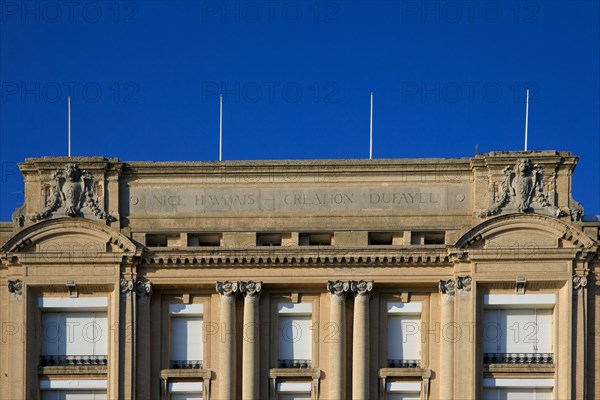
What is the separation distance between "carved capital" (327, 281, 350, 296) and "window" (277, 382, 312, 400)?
4.50 meters

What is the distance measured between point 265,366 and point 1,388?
41.2ft

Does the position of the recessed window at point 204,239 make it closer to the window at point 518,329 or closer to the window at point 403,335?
the window at point 403,335

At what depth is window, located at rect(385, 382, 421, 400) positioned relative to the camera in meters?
61.4

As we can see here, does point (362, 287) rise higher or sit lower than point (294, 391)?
higher

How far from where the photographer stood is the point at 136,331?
203 ft

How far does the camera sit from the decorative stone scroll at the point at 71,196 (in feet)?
205

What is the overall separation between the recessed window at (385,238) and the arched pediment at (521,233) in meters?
3.17

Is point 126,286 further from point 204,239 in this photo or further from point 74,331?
point 204,239

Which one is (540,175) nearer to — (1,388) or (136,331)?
(136,331)

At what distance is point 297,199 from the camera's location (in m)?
63.2

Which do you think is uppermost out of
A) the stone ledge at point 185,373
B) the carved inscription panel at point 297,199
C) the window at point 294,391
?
the carved inscription panel at point 297,199

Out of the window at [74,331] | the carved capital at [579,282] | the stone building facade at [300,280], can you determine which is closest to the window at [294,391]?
the stone building facade at [300,280]

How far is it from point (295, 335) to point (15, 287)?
1354 cm

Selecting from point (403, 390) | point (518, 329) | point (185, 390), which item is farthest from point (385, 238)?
point (185, 390)
